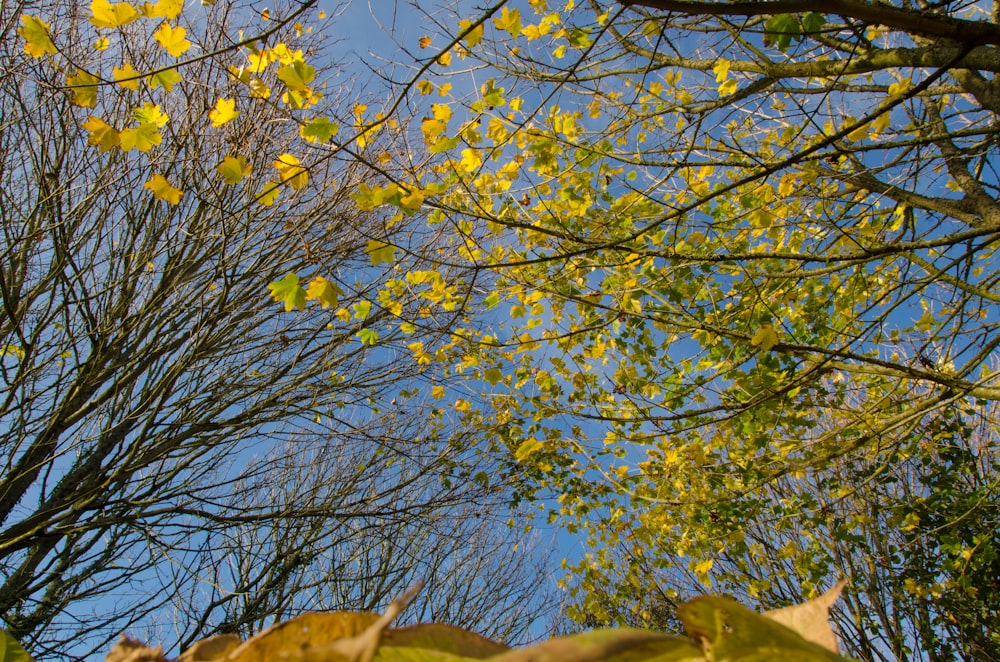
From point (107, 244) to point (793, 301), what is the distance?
514cm

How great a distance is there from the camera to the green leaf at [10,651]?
1.38 ft

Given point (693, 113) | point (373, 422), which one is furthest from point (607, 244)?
point (373, 422)

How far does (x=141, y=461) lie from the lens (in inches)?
146

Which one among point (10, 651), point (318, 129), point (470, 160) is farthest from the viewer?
point (470, 160)

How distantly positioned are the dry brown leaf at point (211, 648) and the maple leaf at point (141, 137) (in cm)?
217

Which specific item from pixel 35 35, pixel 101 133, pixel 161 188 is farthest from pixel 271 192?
pixel 35 35

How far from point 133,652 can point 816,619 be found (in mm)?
467

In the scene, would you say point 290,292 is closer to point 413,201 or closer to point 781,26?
point 413,201

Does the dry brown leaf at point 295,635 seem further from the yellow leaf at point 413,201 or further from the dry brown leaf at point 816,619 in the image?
the yellow leaf at point 413,201

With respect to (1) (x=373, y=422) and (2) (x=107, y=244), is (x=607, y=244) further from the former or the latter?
(1) (x=373, y=422)

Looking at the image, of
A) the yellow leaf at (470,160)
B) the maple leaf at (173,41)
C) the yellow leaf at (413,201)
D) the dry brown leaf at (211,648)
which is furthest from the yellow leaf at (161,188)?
the dry brown leaf at (211,648)

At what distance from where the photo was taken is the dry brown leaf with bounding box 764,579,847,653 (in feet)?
1.19

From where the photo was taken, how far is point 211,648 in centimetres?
41

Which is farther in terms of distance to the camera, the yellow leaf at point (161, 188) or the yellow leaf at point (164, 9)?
the yellow leaf at point (161, 188)
